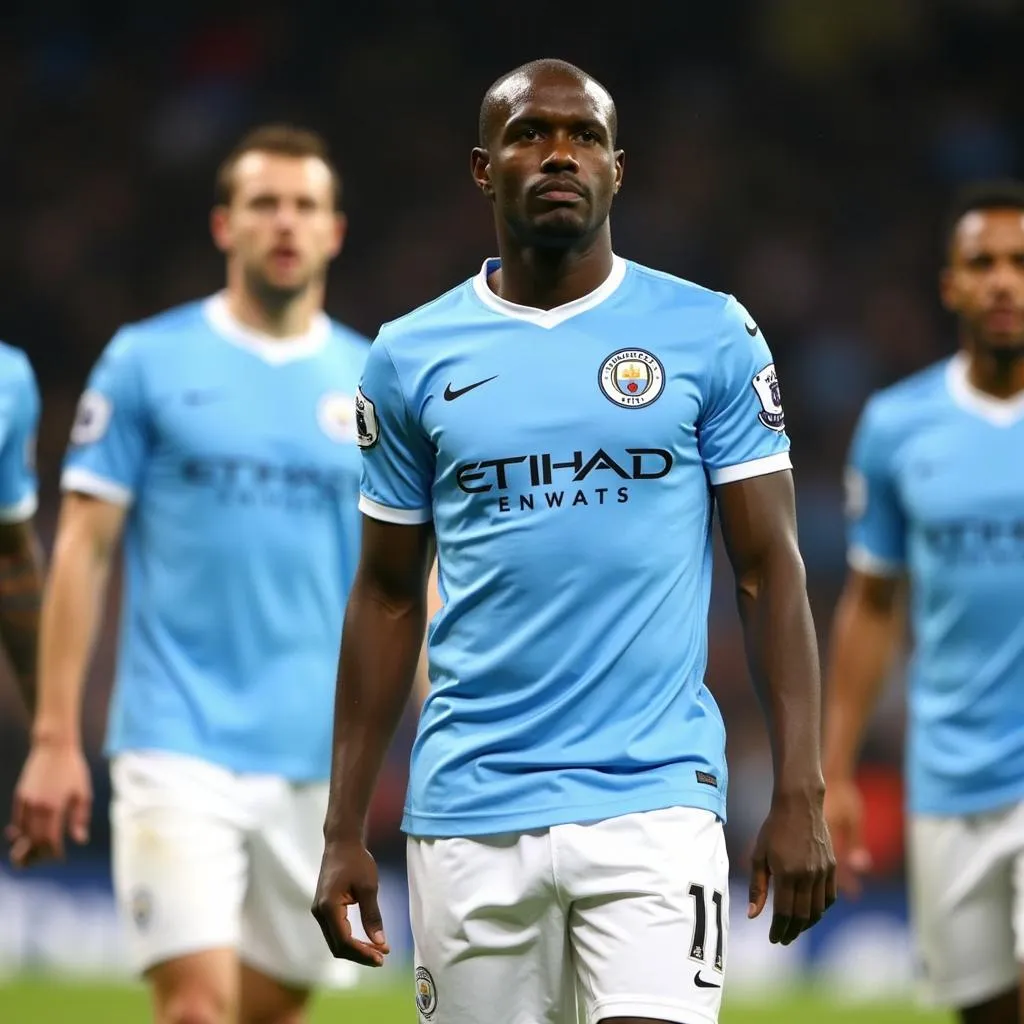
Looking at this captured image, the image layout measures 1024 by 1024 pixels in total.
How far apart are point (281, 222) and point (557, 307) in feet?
8.18

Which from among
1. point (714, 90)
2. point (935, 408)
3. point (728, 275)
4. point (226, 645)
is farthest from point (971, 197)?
point (714, 90)

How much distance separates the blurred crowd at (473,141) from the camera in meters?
14.9

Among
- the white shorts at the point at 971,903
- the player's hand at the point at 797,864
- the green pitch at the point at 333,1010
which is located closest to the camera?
the player's hand at the point at 797,864

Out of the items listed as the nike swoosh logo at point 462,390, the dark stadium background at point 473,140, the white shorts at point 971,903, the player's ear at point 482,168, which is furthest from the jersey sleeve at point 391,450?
the dark stadium background at point 473,140

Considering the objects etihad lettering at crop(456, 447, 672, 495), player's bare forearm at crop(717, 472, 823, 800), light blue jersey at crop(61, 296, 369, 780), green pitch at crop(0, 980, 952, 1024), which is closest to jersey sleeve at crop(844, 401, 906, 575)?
light blue jersey at crop(61, 296, 369, 780)

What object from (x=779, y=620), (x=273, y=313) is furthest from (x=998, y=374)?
(x=779, y=620)

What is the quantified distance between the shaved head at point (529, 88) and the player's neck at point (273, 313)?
2.47 meters

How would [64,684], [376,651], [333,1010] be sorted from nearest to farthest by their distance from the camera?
[376,651] < [64,684] < [333,1010]

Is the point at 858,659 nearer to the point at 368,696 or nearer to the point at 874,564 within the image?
the point at 874,564

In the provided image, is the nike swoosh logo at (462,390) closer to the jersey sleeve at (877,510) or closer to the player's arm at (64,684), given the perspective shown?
the player's arm at (64,684)

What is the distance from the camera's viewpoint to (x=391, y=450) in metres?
4.19

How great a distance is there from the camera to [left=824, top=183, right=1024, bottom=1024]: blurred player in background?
6.23 m

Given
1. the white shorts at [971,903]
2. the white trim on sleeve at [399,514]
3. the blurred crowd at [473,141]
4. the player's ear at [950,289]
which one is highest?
the blurred crowd at [473,141]

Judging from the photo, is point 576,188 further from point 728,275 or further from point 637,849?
point 728,275
